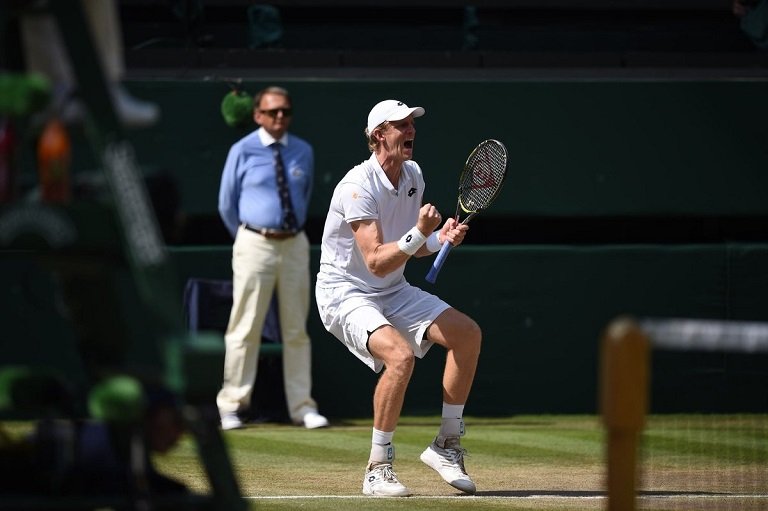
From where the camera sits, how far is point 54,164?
4094 millimetres

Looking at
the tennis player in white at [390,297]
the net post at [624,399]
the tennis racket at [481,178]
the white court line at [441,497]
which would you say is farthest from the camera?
the tennis racket at [481,178]

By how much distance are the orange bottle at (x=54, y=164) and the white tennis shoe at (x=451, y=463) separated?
3810mm

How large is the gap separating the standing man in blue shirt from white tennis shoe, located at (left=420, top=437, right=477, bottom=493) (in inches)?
117

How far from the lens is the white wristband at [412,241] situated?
738cm

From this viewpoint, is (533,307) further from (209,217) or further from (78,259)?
(78,259)

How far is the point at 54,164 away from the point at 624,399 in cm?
165

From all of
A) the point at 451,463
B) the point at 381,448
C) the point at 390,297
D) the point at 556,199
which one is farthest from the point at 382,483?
the point at 556,199

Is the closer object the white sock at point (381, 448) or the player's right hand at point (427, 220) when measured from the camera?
the player's right hand at point (427, 220)

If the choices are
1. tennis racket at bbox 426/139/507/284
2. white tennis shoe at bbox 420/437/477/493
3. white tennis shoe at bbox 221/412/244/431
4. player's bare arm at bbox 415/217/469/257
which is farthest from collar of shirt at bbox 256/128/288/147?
white tennis shoe at bbox 420/437/477/493

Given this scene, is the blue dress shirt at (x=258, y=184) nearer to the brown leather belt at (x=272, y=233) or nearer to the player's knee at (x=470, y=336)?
the brown leather belt at (x=272, y=233)

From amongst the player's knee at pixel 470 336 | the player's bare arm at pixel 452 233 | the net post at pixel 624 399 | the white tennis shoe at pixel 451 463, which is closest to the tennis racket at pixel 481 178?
the player's bare arm at pixel 452 233

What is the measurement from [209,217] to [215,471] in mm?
7216

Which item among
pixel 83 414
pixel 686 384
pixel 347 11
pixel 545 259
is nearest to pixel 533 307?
pixel 545 259

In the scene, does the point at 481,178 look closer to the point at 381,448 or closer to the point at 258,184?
the point at 381,448
